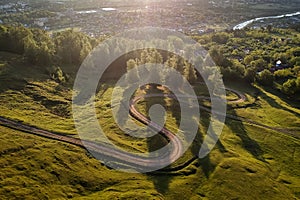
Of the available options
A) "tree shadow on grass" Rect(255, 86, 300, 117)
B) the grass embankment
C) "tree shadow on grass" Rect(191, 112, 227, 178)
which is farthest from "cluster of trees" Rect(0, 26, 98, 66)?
"tree shadow on grass" Rect(255, 86, 300, 117)

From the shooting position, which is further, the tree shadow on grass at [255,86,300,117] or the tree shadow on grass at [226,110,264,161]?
the tree shadow on grass at [255,86,300,117]

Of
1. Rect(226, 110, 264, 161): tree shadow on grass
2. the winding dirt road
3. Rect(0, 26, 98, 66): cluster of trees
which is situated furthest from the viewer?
Rect(0, 26, 98, 66): cluster of trees

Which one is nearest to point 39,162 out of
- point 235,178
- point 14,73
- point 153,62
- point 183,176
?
point 183,176

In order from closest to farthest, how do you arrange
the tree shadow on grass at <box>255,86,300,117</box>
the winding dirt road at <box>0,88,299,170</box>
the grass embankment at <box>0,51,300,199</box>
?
1. the grass embankment at <box>0,51,300,199</box>
2. the winding dirt road at <box>0,88,299,170</box>
3. the tree shadow on grass at <box>255,86,300,117</box>

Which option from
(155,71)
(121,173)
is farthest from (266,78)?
(121,173)

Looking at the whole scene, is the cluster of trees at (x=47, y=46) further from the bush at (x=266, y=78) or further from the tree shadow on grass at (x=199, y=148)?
the bush at (x=266, y=78)

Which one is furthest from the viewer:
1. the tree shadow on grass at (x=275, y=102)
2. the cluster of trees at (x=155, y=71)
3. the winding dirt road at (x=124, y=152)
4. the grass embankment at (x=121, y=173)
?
the cluster of trees at (x=155, y=71)

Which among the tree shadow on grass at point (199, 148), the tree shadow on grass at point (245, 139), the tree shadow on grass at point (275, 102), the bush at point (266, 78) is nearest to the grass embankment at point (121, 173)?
the tree shadow on grass at point (245, 139)

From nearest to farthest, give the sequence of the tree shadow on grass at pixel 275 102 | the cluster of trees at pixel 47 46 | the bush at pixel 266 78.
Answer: the tree shadow on grass at pixel 275 102
the cluster of trees at pixel 47 46
the bush at pixel 266 78

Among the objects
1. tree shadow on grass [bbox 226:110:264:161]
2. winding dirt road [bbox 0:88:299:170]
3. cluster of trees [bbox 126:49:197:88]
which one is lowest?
tree shadow on grass [bbox 226:110:264:161]

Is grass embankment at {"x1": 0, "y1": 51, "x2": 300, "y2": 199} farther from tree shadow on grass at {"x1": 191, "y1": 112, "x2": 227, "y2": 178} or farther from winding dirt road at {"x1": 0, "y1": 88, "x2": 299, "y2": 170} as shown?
winding dirt road at {"x1": 0, "y1": 88, "x2": 299, "y2": 170}
